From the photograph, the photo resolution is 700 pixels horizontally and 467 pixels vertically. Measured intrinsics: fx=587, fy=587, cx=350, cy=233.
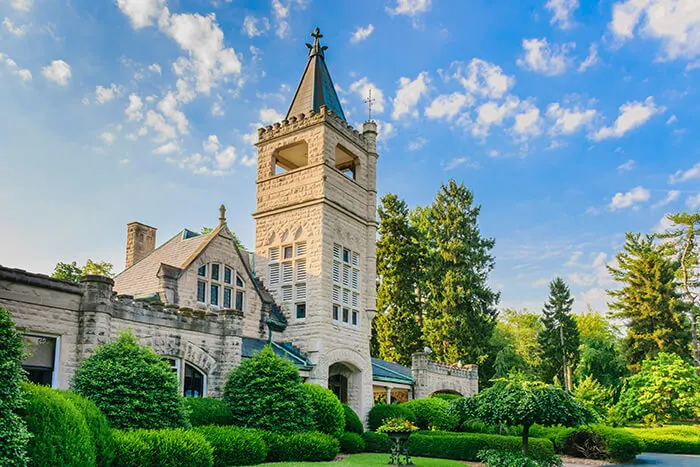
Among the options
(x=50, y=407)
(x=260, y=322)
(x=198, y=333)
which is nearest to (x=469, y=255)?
(x=260, y=322)

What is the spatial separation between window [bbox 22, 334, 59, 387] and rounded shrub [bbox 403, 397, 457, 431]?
55.7 feet

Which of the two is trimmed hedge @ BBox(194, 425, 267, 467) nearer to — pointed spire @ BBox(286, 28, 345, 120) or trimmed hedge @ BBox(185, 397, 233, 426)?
trimmed hedge @ BBox(185, 397, 233, 426)

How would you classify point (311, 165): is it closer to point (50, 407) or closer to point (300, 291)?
point (300, 291)

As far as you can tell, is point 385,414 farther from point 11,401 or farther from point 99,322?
point 11,401

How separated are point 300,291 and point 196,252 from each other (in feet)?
18.4

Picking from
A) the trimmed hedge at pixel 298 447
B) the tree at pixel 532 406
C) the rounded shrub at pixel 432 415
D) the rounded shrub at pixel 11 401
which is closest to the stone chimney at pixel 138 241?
the trimmed hedge at pixel 298 447

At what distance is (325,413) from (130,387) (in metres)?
8.47

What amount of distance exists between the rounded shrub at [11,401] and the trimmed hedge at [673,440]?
28550mm

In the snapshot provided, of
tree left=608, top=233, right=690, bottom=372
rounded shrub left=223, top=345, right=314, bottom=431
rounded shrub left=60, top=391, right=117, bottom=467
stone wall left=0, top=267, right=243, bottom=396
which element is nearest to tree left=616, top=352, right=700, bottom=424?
tree left=608, top=233, right=690, bottom=372

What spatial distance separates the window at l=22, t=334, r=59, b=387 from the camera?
47.9ft

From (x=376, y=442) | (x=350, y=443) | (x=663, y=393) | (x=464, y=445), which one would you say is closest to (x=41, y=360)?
(x=350, y=443)

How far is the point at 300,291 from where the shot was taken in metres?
27.0

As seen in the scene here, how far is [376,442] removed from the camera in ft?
80.2

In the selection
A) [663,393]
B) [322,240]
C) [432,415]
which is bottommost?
[432,415]
